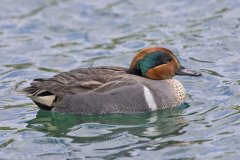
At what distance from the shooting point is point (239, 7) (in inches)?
588

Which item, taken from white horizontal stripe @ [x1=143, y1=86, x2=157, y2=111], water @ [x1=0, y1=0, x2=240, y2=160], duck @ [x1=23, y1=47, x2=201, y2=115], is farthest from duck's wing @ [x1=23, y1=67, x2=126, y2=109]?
white horizontal stripe @ [x1=143, y1=86, x2=157, y2=111]

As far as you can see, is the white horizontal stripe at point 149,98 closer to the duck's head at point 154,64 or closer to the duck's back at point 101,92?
the duck's back at point 101,92

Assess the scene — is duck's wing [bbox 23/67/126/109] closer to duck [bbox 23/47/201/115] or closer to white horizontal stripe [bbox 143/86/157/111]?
duck [bbox 23/47/201/115]

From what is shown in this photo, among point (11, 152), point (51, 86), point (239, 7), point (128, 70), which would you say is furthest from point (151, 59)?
point (239, 7)

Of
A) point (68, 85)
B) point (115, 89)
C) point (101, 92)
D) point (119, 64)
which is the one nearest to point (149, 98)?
point (115, 89)

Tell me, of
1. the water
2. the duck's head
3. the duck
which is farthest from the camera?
the duck's head

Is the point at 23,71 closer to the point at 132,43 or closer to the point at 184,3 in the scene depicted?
the point at 132,43

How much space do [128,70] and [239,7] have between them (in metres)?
4.94

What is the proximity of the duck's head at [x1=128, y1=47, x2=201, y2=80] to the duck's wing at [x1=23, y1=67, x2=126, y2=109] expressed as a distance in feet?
0.98

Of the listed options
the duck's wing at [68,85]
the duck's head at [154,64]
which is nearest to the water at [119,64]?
the duck's wing at [68,85]

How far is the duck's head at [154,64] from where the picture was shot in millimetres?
10516

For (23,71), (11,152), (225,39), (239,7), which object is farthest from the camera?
(239,7)

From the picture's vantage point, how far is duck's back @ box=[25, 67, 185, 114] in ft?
34.0

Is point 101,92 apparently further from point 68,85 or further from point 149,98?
point 149,98
